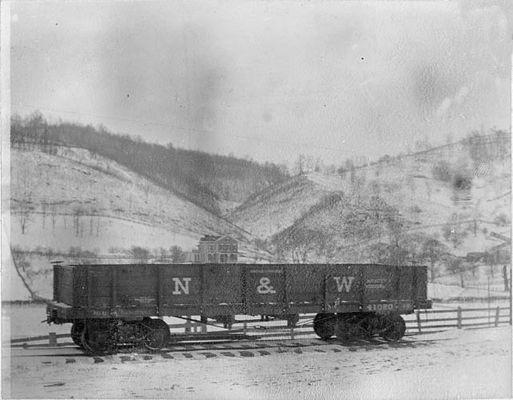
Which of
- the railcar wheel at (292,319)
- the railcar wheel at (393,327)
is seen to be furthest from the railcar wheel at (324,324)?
the railcar wheel at (393,327)

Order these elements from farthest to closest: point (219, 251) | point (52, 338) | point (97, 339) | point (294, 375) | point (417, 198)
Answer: point (219, 251)
point (417, 198)
point (52, 338)
point (97, 339)
point (294, 375)

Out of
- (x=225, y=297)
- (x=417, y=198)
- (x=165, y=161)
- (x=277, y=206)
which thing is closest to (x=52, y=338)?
(x=225, y=297)

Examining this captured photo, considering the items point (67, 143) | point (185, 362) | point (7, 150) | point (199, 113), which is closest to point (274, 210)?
point (199, 113)

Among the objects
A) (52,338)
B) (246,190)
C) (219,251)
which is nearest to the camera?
(52,338)

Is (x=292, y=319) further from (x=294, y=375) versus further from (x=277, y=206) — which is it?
(x=277, y=206)

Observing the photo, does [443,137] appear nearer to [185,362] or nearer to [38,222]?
[185,362]

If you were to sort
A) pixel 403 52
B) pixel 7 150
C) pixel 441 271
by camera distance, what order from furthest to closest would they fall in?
pixel 441 271, pixel 403 52, pixel 7 150

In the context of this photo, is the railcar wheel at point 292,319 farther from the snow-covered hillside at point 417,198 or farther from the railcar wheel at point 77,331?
the railcar wheel at point 77,331

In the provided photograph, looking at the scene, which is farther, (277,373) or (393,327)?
(393,327)
